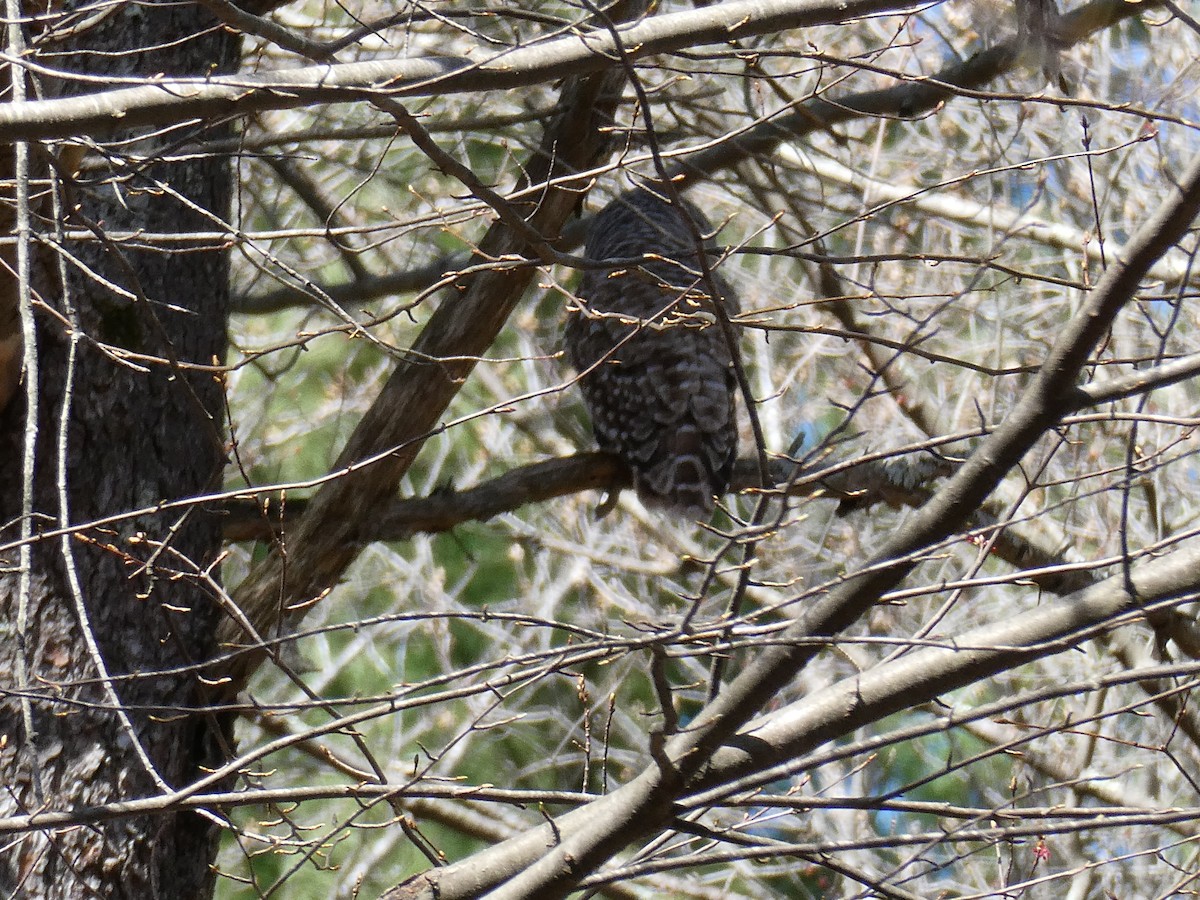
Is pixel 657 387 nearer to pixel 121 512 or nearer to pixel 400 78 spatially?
pixel 121 512

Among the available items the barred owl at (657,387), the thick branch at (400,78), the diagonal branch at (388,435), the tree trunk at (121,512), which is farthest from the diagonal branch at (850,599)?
the barred owl at (657,387)

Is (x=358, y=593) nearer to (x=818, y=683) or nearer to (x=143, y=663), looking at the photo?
(x=818, y=683)

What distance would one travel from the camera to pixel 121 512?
338 cm

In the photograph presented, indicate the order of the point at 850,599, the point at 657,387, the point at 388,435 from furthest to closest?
the point at 657,387 < the point at 388,435 < the point at 850,599

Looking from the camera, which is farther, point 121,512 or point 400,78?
point 121,512

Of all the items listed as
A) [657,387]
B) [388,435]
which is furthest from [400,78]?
[657,387]

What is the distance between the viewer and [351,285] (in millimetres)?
4598

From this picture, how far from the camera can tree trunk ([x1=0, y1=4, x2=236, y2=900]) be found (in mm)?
3100

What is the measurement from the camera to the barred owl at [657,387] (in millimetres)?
4828

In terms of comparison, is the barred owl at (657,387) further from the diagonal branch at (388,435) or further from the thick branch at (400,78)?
the thick branch at (400,78)

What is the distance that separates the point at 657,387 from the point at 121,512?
2.39 m

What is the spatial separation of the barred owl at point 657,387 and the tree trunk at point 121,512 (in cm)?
155

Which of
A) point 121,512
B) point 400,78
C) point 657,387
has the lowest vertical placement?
point 121,512

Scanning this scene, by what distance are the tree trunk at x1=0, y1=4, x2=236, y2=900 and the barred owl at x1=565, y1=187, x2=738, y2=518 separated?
155 centimetres
